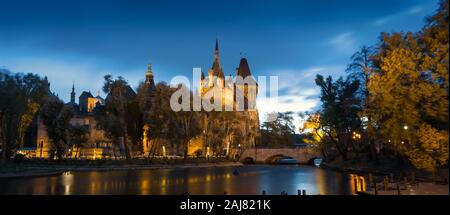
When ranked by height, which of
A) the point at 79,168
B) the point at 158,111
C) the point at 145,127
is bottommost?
the point at 79,168

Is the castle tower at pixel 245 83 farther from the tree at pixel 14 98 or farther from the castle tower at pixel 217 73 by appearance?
the tree at pixel 14 98

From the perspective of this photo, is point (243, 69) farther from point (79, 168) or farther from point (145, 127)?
point (79, 168)

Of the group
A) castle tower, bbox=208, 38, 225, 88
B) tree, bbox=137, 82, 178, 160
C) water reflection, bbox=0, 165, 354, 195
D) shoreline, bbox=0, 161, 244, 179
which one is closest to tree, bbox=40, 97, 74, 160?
shoreline, bbox=0, 161, 244, 179

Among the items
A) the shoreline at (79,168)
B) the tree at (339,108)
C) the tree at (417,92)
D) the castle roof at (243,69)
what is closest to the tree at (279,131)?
the castle roof at (243,69)

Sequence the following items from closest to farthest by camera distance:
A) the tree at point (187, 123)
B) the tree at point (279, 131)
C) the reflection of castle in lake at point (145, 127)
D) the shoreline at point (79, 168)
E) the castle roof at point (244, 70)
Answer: the shoreline at point (79, 168)
the tree at point (187, 123)
the reflection of castle in lake at point (145, 127)
the tree at point (279, 131)
the castle roof at point (244, 70)

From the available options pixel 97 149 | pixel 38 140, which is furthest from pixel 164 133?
pixel 38 140

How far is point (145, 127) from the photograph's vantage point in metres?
71.8

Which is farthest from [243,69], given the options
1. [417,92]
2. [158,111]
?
[417,92]

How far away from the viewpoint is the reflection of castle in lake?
76.2 meters

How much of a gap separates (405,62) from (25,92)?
49057mm

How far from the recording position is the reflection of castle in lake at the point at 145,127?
3000 inches

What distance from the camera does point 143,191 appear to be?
28.3m

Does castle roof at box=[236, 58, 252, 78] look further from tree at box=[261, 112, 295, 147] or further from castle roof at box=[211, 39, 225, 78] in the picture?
tree at box=[261, 112, 295, 147]
